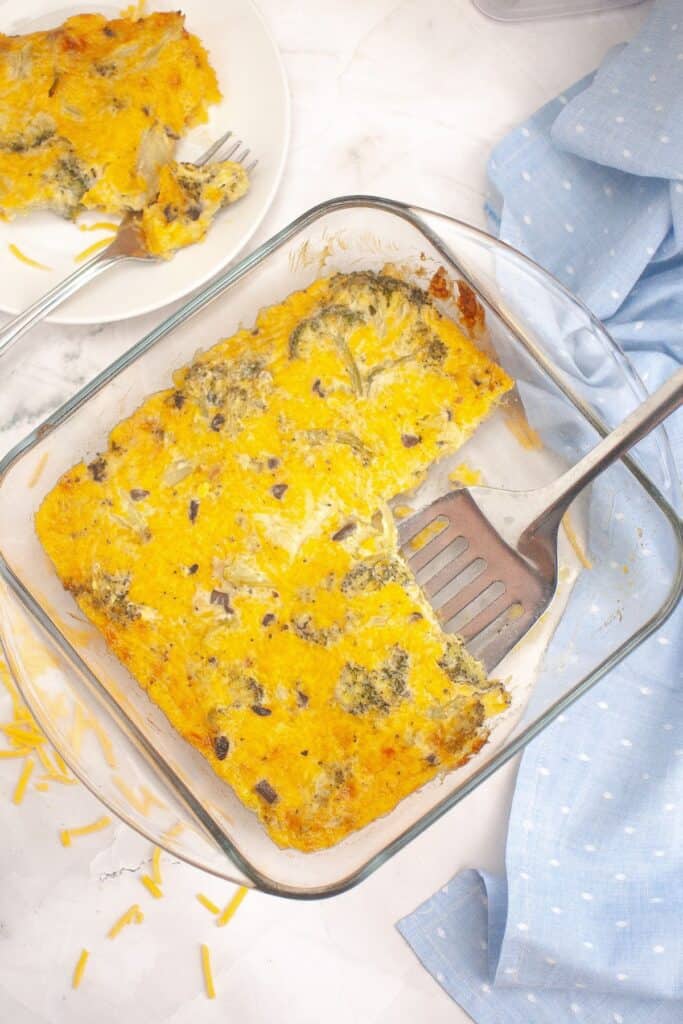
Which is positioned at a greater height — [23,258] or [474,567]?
[23,258]

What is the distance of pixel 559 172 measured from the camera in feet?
5.30

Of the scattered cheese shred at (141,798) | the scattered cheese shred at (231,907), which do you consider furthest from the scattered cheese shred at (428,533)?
the scattered cheese shred at (231,907)

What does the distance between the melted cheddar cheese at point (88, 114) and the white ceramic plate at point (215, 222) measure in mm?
49

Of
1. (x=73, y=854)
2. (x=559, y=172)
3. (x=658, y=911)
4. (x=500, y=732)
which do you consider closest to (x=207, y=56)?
(x=559, y=172)

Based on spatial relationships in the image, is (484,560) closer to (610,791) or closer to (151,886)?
(610,791)

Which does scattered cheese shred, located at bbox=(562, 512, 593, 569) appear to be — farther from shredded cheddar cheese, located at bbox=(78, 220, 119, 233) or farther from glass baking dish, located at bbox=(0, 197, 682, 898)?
shredded cheddar cheese, located at bbox=(78, 220, 119, 233)

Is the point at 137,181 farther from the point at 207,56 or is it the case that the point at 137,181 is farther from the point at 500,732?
the point at 500,732

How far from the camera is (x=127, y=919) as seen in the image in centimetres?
159

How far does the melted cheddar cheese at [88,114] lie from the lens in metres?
1.55

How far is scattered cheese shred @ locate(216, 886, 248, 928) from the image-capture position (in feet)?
5.23

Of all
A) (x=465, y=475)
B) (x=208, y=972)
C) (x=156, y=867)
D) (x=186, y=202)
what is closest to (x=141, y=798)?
(x=156, y=867)

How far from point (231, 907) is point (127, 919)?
0.16 metres

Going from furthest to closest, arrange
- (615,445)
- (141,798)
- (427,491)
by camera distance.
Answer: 1. (427,491)
2. (141,798)
3. (615,445)

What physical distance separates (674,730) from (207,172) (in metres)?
1.10
